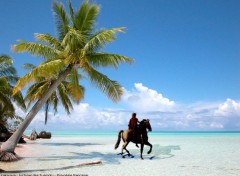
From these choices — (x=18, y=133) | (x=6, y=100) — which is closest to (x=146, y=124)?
(x=18, y=133)

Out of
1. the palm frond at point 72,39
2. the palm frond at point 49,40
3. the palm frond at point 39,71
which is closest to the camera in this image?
the palm frond at point 39,71

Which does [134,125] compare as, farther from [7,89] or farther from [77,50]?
[7,89]

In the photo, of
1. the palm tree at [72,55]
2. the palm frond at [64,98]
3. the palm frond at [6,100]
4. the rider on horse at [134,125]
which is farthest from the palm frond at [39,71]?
the palm frond at [64,98]

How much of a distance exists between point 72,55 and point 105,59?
191 cm

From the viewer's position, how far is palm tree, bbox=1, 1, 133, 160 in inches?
576

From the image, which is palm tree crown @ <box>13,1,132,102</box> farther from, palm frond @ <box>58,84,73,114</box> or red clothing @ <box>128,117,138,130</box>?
palm frond @ <box>58,84,73,114</box>

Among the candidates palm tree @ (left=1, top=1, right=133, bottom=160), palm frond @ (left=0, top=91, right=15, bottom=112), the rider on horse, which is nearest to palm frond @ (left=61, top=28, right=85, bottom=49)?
palm tree @ (left=1, top=1, right=133, bottom=160)

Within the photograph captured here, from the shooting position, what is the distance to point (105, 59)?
1579 centimetres

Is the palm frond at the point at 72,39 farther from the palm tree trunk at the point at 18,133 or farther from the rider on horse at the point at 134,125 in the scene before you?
the rider on horse at the point at 134,125

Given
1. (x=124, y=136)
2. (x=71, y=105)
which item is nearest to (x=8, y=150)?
(x=124, y=136)

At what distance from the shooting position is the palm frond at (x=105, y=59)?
1554 centimetres

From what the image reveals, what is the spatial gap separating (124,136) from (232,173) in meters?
5.95

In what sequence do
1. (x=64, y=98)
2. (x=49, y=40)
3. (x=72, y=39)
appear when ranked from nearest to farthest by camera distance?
(x=72, y=39)
(x=49, y=40)
(x=64, y=98)

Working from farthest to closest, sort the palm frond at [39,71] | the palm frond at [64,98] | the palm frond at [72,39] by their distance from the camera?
the palm frond at [64,98], the palm frond at [72,39], the palm frond at [39,71]
